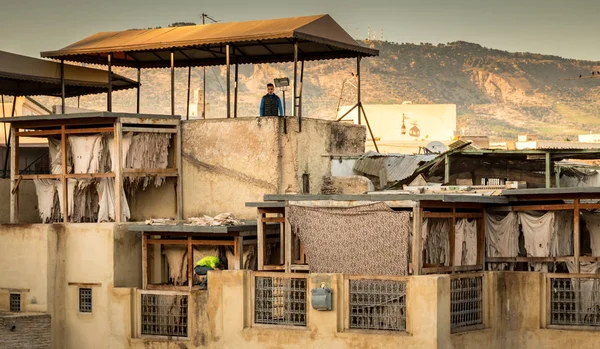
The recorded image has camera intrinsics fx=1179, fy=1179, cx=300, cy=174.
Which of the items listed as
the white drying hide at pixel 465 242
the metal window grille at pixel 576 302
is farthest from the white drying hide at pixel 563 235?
the white drying hide at pixel 465 242

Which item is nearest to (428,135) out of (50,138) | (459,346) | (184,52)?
(184,52)

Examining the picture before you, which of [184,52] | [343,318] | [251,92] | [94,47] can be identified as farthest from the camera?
[251,92]

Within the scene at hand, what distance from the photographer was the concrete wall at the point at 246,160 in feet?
76.9

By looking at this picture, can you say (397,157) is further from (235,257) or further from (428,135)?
(428,135)

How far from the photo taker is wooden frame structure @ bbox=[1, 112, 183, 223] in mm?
23375

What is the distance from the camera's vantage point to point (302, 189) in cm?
2369

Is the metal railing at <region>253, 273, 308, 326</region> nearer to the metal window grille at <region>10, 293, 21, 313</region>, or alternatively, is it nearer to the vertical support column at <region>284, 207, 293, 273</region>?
the vertical support column at <region>284, 207, 293, 273</region>

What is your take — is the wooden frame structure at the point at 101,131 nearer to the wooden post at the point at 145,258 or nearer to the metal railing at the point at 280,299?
the wooden post at the point at 145,258

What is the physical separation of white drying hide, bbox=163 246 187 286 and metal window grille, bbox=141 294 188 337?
121 centimetres

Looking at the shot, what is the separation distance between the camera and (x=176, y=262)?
917 inches

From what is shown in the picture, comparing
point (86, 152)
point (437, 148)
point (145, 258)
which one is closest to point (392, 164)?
point (437, 148)

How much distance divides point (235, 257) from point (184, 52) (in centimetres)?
687

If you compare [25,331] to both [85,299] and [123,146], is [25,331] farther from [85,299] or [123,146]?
[123,146]

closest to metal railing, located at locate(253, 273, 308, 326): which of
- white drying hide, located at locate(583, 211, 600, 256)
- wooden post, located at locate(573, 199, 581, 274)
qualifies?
wooden post, located at locate(573, 199, 581, 274)
